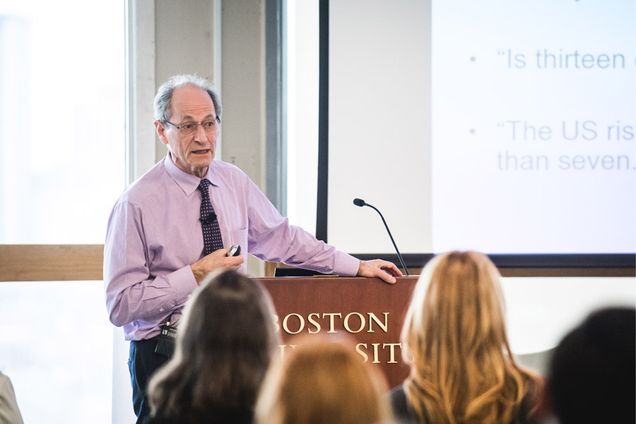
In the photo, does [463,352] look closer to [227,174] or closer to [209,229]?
[209,229]

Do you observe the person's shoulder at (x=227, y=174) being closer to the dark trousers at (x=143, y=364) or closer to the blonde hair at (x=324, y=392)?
the dark trousers at (x=143, y=364)

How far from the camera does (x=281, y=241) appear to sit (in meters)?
3.12

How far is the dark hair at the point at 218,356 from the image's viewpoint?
5.60 feet

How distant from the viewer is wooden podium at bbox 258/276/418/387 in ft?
8.68

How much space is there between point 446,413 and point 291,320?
94cm

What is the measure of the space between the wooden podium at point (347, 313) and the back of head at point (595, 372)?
119 cm

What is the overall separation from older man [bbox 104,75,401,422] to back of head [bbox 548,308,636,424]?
48.7 inches

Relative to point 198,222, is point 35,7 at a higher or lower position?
higher

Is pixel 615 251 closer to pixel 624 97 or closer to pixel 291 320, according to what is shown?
pixel 624 97

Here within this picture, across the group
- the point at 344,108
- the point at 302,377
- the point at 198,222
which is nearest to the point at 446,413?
the point at 302,377

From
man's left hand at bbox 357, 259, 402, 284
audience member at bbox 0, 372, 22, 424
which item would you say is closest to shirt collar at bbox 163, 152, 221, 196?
man's left hand at bbox 357, 259, 402, 284

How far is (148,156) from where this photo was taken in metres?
4.32

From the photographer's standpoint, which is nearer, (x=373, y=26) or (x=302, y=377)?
(x=302, y=377)

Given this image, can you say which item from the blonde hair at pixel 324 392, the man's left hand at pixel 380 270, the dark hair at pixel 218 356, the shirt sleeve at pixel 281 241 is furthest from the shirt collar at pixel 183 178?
the blonde hair at pixel 324 392
